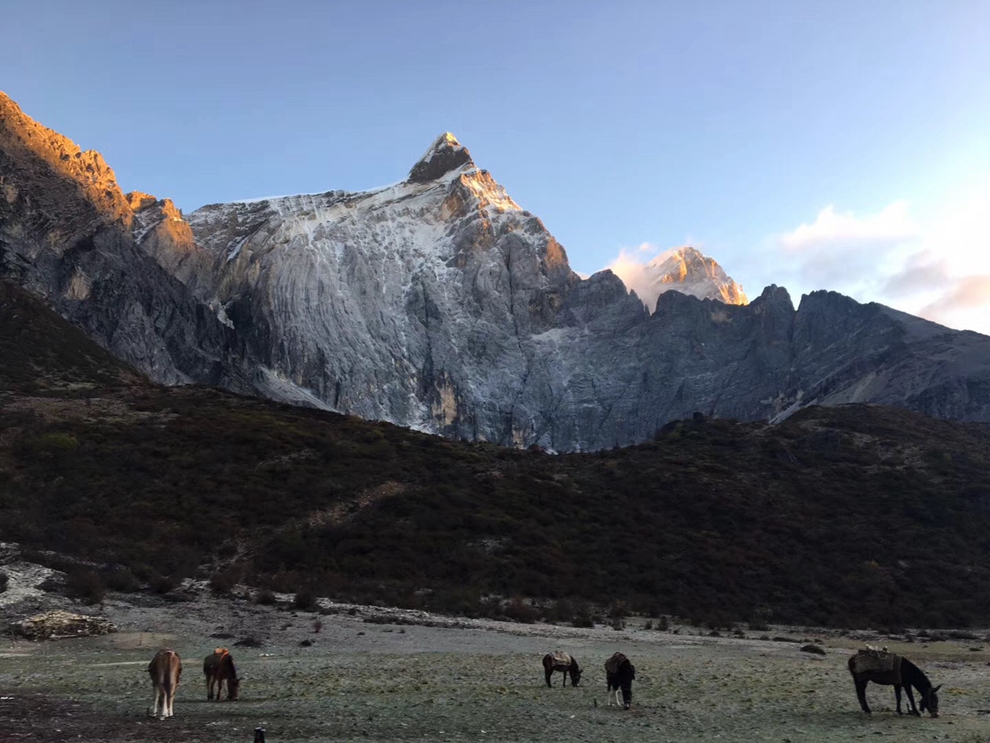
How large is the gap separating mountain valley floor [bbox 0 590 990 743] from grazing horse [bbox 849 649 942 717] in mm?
485

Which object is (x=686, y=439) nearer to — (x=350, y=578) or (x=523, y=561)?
(x=523, y=561)

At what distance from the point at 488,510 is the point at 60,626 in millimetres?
36676

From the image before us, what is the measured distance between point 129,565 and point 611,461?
158ft

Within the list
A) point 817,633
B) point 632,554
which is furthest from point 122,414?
point 817,633

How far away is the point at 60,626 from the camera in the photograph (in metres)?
26.9

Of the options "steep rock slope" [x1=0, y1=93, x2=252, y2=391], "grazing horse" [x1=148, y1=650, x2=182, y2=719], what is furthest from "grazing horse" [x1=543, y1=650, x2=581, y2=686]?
"steep rock slope" [x1=0, y1=93, x2=252, y2=391]

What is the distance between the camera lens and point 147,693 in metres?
18.3

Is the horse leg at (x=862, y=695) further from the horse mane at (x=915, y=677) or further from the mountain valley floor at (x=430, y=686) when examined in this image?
the horse mane at (x=915, y=677)

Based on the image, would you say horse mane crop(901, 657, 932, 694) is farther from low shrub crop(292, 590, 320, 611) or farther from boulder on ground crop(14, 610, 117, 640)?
low shrub crop(292, 590, 320, 611)

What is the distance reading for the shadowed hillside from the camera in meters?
47.3

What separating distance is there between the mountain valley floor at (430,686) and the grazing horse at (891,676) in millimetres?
485

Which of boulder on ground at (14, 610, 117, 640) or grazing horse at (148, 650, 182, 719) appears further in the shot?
boulder on ground at (14, 610, 117, 640)

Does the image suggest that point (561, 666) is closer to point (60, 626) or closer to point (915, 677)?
point (915, 677)

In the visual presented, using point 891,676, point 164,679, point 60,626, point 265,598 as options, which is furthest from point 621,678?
point 265,598
